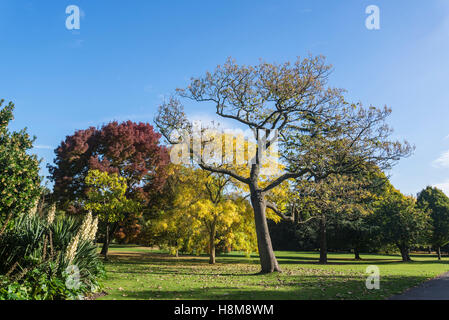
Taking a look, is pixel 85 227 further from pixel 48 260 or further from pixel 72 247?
pixel 48 260

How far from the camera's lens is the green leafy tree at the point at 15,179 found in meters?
8.69

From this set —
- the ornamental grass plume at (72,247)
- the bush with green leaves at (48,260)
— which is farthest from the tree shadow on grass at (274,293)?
the ornamental grass plume at (72,247)

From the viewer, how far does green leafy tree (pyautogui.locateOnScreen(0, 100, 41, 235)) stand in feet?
28.5

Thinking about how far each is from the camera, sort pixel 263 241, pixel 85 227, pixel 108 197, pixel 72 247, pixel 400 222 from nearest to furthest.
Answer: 1. pixel 72 247
2. pixel 85 227
3. pixel 263 241
4. pixel 108 197
5. pixel 400 222

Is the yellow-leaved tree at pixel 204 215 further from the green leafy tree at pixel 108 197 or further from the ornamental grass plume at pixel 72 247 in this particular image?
the ornamental grass plume at pixel 72 247

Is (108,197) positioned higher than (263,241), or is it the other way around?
(108,197)

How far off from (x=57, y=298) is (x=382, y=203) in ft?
103

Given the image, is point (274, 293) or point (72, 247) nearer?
point (72, 247)

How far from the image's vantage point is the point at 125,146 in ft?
83.2

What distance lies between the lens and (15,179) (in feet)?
29.5

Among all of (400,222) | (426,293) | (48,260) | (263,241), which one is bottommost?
(426,293)

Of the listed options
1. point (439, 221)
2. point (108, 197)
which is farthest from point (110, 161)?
point (439, 221)

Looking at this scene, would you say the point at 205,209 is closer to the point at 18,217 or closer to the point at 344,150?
the point at 344,150

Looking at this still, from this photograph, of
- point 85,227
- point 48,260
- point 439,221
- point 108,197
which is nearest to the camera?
point 48,260
